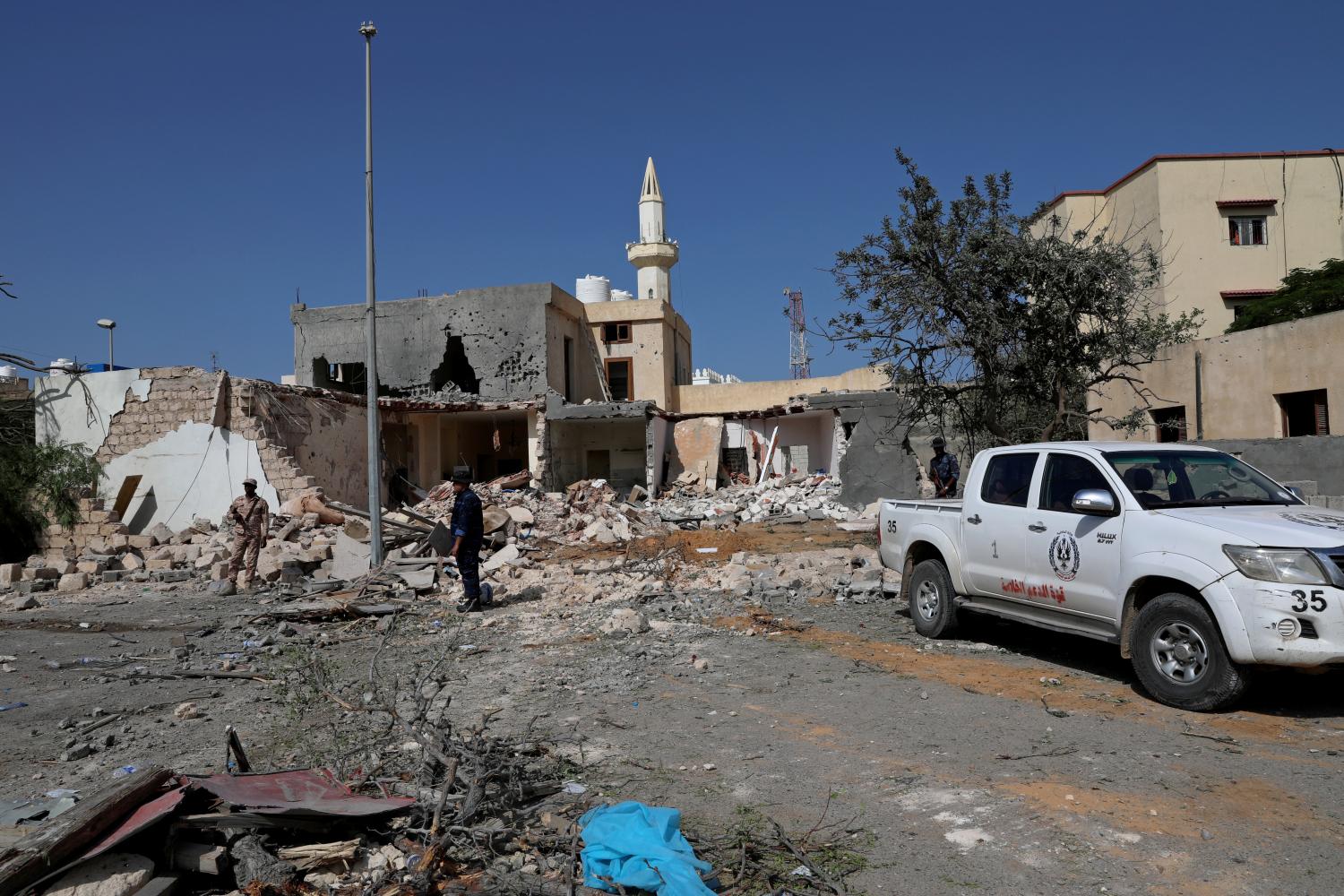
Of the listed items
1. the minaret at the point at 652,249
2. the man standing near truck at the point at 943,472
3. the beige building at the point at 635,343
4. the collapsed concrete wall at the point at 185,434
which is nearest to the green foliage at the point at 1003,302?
the man standing near truck at the point at 943,472

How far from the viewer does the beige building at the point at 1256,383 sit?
17.7 metres

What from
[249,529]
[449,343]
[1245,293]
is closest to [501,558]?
[249,529]

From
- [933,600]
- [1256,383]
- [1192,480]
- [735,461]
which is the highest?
[1256,383]

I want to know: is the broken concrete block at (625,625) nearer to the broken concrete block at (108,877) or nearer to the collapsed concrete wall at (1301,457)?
the broken concrete block at (108,877)

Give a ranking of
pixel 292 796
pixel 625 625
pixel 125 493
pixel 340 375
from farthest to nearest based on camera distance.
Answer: pixel 340 375 < pixel 125 493 < pixel 625 625 < pixel 292 796

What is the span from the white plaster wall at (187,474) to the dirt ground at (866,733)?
10514 mm

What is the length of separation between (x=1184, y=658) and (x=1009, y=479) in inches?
85.5

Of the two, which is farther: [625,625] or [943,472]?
[943,472]

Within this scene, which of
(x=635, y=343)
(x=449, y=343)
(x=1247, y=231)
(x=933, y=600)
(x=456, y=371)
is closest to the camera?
(x=933, y=600)

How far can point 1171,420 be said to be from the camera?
2048 centimetres

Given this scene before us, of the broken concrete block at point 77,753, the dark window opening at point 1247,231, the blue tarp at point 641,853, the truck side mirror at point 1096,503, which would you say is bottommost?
the broken concrete block at point 77,753

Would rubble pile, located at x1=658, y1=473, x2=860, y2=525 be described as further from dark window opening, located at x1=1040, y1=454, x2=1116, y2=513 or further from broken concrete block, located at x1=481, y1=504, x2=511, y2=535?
dark window opening, located at x1=1040, y1=454, x2=1116, y2=513

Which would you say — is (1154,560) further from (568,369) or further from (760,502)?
(568,369)

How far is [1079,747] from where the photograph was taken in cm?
497
